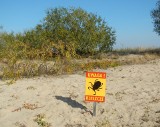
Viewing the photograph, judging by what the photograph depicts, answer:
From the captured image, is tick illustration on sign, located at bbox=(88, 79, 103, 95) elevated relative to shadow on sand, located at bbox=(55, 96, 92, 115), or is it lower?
elevated

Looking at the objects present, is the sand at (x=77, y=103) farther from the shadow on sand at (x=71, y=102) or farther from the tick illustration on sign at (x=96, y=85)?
the tick illustration on sign at (x=96, y=85)

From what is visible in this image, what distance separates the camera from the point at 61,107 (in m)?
8.79

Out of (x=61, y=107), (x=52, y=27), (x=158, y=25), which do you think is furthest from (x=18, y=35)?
(x=61, y=107)

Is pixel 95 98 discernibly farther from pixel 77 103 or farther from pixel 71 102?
pixel 71 102

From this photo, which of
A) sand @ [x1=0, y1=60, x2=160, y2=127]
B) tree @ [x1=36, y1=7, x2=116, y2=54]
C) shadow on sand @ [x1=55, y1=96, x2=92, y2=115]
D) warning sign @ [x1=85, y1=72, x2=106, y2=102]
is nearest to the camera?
sand @ [x1=0, y1=60, x2=160, y2=127]

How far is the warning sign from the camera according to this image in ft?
26.7

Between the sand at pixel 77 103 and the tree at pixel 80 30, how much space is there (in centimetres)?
1059

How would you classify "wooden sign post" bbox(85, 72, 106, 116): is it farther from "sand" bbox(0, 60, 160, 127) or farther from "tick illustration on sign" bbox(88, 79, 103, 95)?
"sand" bbox(0, 60, 160, 127)

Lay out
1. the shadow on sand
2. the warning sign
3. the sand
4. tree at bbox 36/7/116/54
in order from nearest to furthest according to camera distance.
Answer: the sand → the warning sign → the shadow on sand → tree at bbox 36/7/116/54

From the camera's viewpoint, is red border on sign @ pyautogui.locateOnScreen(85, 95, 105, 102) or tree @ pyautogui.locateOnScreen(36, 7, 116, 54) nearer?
red border on sign @ pyautogui.locateOnScreen(85, 95, 105, 102)

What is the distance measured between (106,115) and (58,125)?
1.09 metres

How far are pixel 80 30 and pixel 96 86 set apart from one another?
14.5 metres

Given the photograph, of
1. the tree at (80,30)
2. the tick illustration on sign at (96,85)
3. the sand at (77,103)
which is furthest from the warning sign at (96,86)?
the tree at (80,30)

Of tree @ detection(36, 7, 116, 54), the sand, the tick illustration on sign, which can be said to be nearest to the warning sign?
the tick illustration on sign
